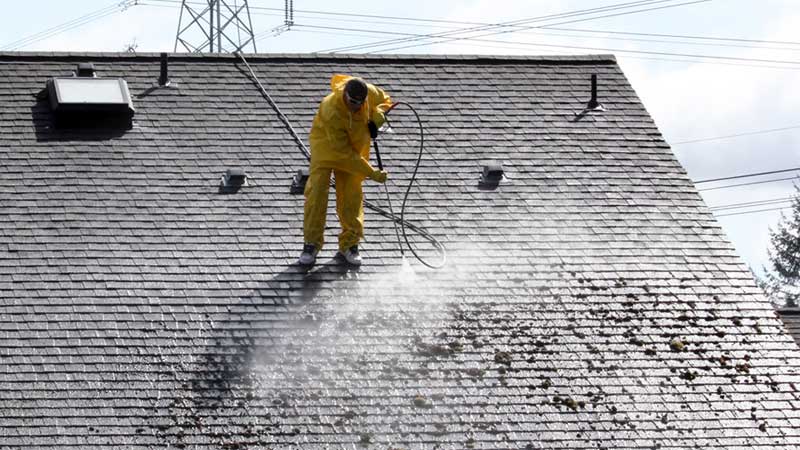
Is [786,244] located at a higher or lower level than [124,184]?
lower

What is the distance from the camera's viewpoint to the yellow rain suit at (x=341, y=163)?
47.9 ft

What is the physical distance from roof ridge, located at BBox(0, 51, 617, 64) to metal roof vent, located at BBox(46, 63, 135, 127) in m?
0.90

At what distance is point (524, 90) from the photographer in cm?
1795

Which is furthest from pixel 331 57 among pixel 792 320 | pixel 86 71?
pixel 792 320

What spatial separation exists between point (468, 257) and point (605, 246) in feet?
4.09

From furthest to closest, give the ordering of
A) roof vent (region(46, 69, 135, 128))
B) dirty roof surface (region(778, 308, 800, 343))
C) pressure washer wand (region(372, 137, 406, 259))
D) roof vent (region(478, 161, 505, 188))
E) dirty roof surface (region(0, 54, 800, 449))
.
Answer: dirty roof surface (region(778, 308, 800, 343)) < roof vent (region(46, 69, 135, 128)) < roof vent (region(478, 161, 505, 188)) < pressure washer wand (region(372, 137, 406, 259)) < dirty roof surface (region(0, 54, 800, 449))

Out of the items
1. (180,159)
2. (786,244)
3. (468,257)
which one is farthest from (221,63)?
(786,244)

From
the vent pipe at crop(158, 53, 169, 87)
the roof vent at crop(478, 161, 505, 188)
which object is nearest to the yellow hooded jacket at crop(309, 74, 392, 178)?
the roof vent at crop(478, 161, 505, 188)

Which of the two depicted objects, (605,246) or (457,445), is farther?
(605,246)

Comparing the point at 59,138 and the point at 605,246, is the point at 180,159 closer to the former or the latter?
the point at 59,138

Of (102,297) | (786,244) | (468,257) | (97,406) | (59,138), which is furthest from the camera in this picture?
(786,244)

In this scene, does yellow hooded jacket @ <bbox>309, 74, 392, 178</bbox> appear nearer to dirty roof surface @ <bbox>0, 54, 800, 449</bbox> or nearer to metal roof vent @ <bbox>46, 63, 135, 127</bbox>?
dirty roof surface @ <bbox>0, 54, 800, 449</bbox>

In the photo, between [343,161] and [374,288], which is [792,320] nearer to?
[374,288]

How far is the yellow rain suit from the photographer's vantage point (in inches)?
575
